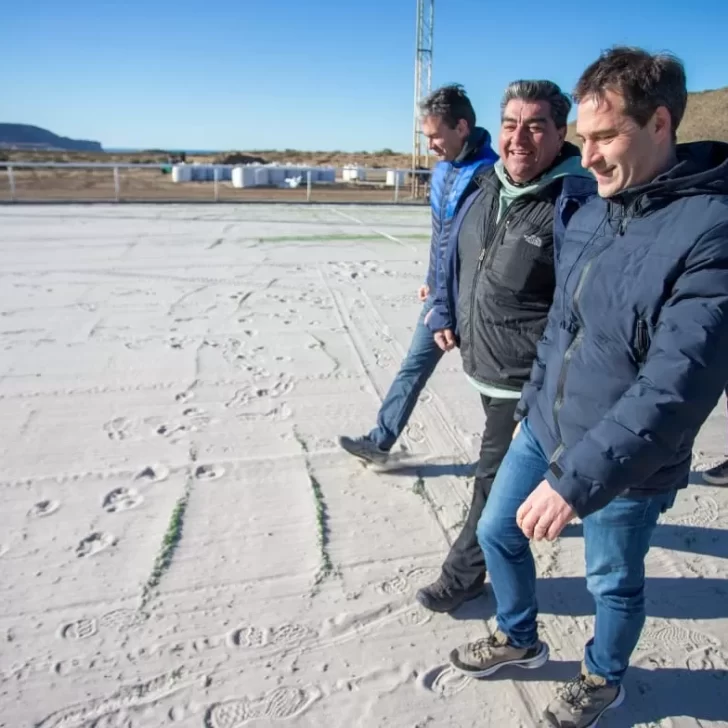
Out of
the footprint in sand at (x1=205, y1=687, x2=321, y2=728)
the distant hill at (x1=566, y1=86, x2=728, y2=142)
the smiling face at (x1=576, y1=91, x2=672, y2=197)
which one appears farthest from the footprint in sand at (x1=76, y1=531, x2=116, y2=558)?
the distant hill at (x1=566, y1=86, x2=728, y2=142)

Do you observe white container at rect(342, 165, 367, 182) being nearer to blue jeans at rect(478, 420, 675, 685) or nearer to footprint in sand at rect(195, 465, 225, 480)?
footprint in sand at rect(195, 465, 225, 480)

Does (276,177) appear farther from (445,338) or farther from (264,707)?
(264,707)

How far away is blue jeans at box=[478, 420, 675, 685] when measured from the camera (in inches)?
66.0

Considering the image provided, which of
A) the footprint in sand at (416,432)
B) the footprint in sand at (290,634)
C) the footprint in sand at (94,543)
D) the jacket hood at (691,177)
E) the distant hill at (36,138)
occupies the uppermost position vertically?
the distant hill at (36,138)

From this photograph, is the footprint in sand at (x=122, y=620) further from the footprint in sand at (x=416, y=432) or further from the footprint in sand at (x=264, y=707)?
the footprint in sand at (x=416, y=432)

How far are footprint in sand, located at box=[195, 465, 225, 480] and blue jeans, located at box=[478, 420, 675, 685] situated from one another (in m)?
1.67

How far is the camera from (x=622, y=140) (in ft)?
5.00

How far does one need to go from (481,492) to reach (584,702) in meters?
0.73

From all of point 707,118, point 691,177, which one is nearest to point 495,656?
point 691,177

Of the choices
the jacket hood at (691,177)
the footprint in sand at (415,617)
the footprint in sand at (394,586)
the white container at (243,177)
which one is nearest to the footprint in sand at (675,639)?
the footprint in sand at (415,617)

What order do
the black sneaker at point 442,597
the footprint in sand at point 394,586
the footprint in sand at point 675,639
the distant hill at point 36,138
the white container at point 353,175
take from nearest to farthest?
the footprint in sand at point 675,639, the black sneaker at point 442,597, the footprint in sand at point 394,586, the white container at point 353,175, the distant hill at point 36,138

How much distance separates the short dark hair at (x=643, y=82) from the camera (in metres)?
1.48

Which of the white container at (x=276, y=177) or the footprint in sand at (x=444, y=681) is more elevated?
the white container at (x=276, y=177)

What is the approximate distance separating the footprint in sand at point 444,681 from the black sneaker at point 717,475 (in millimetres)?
1940
